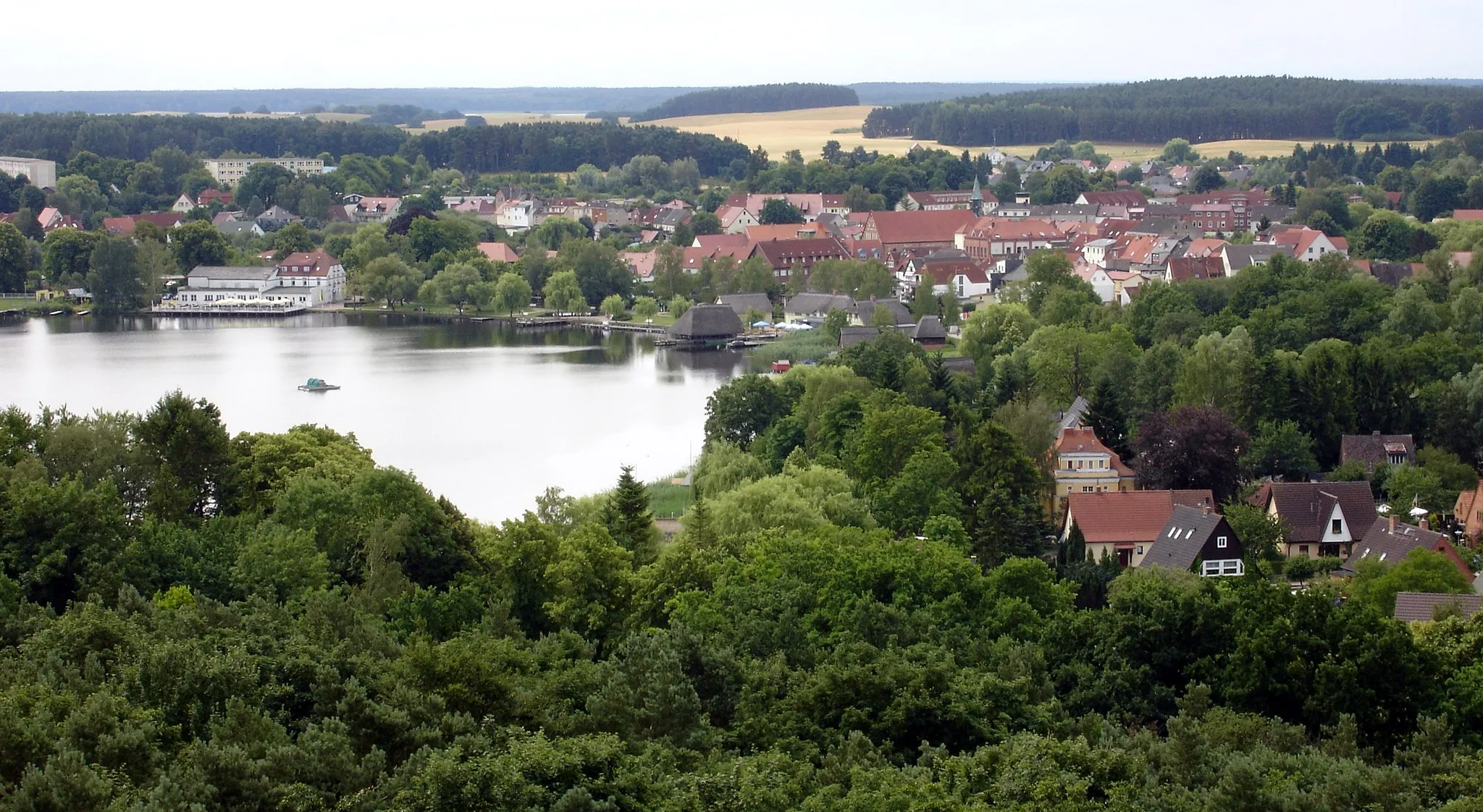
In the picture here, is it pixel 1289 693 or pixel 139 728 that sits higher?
pixel 139 728

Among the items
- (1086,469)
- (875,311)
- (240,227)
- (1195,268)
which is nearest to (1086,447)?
(1086,469)

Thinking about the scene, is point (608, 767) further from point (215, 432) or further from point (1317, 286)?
point (1317, 286)

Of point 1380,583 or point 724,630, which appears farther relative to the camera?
point 1380,583

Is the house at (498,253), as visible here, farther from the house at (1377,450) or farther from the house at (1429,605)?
the house at (1429,605)

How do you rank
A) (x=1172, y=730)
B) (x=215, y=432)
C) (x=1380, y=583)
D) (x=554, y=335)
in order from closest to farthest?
(x=1172, y=730) < (x=1380, y=583) < (x=215, y=432) < (x=554, y=335)

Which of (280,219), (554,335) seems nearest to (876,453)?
(554,335)

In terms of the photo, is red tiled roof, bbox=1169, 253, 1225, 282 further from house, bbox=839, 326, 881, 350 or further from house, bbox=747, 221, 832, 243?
house, bbox=747, 221, 832, 243

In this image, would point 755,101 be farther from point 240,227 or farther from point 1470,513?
point 1470,513
